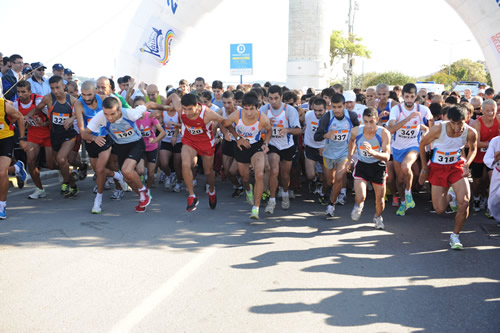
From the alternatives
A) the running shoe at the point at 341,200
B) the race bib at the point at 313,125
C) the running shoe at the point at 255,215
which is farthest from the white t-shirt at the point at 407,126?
the running shoe at the point at 255,215

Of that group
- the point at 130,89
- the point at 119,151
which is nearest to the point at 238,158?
the point at 119,151

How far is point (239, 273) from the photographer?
14.9ft

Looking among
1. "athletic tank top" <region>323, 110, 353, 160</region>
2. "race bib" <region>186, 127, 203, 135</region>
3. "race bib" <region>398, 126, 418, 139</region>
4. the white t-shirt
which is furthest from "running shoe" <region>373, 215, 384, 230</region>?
"race bib" <region>186, 127, 203, 135</region>

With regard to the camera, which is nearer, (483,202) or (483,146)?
(483,146)

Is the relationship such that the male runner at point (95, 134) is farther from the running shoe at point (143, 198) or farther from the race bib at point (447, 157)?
the race bib at point (447, 157)

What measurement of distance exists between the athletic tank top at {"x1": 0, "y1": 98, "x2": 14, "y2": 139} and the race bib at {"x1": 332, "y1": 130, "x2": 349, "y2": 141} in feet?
16.7

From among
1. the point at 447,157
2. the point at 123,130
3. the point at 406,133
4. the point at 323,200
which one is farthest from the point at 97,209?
the point at 406,133

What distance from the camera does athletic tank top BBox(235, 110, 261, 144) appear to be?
692 centimetres

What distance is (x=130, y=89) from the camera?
1072 cm

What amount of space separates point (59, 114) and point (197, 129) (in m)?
2.68

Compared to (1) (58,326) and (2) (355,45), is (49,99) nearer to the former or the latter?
(1) (58,326)

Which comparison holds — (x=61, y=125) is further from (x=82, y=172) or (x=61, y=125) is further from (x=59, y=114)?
(x=82, y=172)

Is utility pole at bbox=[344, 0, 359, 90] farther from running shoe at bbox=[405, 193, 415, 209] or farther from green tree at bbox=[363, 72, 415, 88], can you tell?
running shoe at bbox=[405, 193, 415, 209]

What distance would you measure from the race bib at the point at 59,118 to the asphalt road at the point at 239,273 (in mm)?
1593
